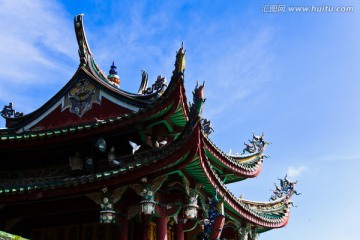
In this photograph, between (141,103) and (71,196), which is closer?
(71,196)

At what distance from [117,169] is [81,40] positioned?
693 cm

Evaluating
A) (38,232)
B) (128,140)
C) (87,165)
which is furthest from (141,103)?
(38,232)

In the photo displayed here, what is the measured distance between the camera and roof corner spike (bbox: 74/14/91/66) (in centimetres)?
1919

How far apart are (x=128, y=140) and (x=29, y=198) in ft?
12.1

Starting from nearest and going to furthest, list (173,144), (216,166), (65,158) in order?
(173,144) → (65,158) → (216,166)

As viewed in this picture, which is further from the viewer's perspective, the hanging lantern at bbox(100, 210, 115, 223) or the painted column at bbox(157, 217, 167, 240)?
the painted column at bbox(157, 217, 167, 240)

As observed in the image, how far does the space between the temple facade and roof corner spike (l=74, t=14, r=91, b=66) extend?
0.12ft

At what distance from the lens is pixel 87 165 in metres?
16.1

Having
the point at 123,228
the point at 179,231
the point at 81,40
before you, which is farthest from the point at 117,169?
the point at 81,40

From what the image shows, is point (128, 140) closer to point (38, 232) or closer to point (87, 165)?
point (87, 165)

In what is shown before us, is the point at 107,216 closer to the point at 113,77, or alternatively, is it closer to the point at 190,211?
the point at 190,211

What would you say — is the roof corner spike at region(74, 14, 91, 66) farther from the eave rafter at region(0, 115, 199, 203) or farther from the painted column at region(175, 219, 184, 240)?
the painted column at region(175, 219, 184, 240)

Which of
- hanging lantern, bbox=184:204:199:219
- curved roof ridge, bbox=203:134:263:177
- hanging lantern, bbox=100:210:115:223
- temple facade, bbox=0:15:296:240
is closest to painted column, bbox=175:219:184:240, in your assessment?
temple facade, bbox=0:15:296:240

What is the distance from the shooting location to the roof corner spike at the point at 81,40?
1919cm
